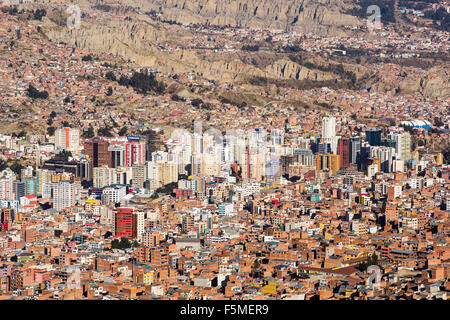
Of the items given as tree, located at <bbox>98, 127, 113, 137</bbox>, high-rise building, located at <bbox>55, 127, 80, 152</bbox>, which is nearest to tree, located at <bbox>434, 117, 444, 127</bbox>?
tree, located at <bbox>98, 127, 113, 137</bbox>

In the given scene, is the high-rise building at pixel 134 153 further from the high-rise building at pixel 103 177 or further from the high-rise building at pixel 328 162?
the high-rise building at pixel 328 162

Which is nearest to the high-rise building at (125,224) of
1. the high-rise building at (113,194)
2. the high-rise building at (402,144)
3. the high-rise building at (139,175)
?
the high-rise building at (113,194)

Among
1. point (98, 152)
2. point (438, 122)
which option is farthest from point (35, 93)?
point (438, 122)

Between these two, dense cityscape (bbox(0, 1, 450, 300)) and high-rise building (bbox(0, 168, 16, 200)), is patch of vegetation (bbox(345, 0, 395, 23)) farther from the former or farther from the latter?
high-rise building (bbox(0, 168, 16, 200))

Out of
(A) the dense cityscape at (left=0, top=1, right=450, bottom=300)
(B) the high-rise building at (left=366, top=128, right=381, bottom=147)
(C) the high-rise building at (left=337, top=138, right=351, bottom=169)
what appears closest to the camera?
(A) the dense cityscape at (left=0, top=1, right=450, bottom=300)

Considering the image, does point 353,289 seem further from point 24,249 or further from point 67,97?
point 67,97
